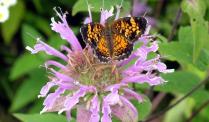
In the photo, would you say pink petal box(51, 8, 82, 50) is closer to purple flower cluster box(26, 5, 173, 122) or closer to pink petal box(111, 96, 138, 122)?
purple flower cluster box(26, 5, 173, 122)

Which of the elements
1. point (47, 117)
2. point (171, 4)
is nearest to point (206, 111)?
point (171, 4)

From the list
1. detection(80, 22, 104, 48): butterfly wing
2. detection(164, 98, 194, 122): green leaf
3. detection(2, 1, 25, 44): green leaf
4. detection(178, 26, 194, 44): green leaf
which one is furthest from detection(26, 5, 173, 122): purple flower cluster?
detection(2, 1, 25, 44): green leaf

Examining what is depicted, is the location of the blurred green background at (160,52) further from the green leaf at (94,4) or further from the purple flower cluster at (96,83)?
the purple flower cluster at (96,83)

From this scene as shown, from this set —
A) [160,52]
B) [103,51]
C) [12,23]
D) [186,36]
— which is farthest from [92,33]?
[12,23]

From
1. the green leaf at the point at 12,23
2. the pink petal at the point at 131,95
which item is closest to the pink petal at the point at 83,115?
the pink petal at the point at 131,95

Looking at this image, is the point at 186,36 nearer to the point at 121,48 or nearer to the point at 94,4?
the point at 94,4

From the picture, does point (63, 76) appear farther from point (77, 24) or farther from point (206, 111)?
point (77, 24)

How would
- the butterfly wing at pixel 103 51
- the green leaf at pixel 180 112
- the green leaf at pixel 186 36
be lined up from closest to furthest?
the butterfly wing at pixel 103 51 < the green leaf at pixel 186 36 < the green leaf at pixel 180 112
